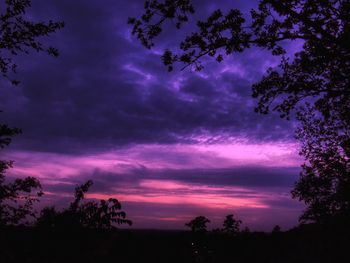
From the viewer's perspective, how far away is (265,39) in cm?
1348

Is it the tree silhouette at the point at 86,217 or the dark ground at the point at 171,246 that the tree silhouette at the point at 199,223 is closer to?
the dark ground at the point at 171,246

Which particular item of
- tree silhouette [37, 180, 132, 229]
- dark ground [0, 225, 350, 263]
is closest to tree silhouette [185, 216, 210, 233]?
dark ground [0, 225, 350, 263]

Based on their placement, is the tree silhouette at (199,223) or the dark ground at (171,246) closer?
the dark ground at (171,246)

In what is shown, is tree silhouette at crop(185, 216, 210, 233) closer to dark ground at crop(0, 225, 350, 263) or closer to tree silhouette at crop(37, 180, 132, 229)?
dark ground at crop(0, 225, 350, 263)

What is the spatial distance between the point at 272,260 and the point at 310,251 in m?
2.87

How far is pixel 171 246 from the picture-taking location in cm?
1953

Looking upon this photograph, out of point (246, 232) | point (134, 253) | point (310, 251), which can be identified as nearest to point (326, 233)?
point (310, 251)

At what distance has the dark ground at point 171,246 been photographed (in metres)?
13.1

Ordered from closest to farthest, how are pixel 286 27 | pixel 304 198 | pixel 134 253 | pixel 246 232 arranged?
pixel 286 27, pixel 134 253, pixel 304 198, pixel 246 232

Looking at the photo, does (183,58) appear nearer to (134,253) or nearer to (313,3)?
(313,3)

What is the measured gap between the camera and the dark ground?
13.1m

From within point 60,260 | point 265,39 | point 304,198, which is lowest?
point 60,260

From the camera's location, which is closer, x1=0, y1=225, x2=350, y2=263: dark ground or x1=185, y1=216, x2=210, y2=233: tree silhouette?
x1=0, y1=225, x2=350, y2=263: dark ground

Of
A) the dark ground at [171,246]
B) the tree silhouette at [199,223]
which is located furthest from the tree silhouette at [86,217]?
the tree silhouette at [199,223]
